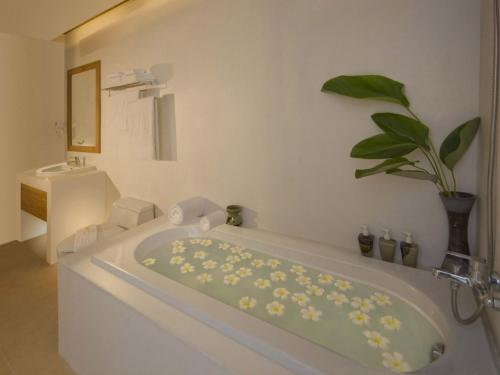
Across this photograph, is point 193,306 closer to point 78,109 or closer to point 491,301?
point 491,301

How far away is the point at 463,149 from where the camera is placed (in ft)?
3.66

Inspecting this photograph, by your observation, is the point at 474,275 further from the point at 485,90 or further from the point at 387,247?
the point at 485,90

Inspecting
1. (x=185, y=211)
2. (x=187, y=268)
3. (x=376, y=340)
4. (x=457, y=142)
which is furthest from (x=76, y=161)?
(x=457, y=142)

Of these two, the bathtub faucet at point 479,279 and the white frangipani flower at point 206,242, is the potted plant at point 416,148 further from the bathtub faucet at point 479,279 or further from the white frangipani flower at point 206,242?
the white frangipani flower at point 206,242

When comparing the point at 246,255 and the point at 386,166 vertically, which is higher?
the point at 386,166

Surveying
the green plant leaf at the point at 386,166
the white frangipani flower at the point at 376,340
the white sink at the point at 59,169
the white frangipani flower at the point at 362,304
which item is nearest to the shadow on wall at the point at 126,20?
the white sink at the point at 59,169

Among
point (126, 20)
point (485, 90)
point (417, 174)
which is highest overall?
point (126, 20)

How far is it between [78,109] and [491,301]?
3805 mm

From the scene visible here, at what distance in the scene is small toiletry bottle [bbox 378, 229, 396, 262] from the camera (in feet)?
A: 4.58

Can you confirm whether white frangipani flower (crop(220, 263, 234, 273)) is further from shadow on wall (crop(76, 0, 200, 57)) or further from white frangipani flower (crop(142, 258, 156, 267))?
shadow on wall (crop(76, 0, 200, 57))

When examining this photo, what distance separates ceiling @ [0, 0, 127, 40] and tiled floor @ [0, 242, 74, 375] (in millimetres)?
2285

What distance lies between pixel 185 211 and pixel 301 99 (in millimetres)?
1110

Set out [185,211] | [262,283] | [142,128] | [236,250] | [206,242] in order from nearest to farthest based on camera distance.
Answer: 1. [262,283]
2. [236,250]
3. [206,242]
4. [185,211]
5. [142,128]

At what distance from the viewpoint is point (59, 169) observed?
287 centimetres
